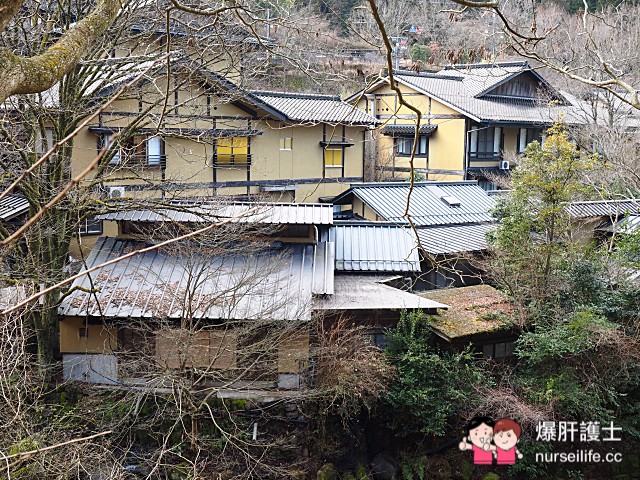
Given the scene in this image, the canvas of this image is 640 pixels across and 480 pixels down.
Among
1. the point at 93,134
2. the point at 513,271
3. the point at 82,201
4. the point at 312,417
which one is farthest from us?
the point at 93,134

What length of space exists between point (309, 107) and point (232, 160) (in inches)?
156

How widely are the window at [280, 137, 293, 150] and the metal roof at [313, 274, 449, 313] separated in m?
9.54

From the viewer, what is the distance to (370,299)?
11906 millimetres

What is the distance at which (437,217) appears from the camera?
1716 centimetres

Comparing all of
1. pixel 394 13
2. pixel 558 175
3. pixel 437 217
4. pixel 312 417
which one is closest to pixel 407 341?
pixel 312 417

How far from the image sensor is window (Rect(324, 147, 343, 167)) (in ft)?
74.7

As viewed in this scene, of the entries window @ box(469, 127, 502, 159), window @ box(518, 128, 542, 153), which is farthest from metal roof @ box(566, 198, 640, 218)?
window @ box(518, 128, 542, 153)

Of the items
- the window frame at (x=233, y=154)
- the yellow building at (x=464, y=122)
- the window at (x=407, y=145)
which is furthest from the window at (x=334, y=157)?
the window at (x=407, y=145)

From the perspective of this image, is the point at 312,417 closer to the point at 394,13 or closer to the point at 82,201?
the point at 82,201

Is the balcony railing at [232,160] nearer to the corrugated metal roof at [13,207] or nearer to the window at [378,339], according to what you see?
the corrugated metal roof at [13,207]

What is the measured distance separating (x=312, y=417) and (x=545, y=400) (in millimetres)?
4207
